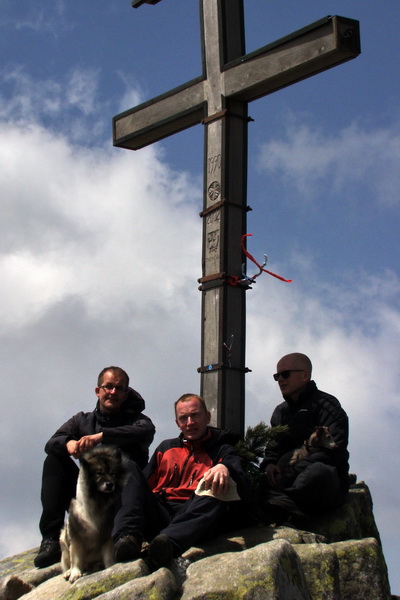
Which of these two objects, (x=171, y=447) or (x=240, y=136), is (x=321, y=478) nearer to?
(x=171, y=447)

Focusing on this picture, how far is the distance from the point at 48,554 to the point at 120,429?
3.88 ft

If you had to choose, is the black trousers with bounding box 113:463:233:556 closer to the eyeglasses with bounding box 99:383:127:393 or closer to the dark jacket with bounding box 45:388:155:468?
the dark jacket with bounding box 45:388:155:468

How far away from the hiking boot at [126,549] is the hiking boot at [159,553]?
112 millimetres

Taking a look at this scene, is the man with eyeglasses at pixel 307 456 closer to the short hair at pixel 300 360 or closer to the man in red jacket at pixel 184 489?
the short hair at pixel 300 360

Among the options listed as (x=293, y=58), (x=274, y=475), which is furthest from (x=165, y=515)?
(x=293, y=58)

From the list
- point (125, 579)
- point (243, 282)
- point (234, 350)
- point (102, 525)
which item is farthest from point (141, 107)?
point (125, 579)

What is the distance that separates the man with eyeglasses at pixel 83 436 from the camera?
6551mm

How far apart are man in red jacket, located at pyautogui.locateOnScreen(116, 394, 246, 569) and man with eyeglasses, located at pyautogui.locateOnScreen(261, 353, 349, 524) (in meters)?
0.50

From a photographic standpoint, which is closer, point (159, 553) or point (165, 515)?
point (159, 553)

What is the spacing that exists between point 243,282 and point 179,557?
120 inches

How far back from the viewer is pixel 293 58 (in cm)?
772

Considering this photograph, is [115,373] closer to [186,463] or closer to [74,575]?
[186,463]

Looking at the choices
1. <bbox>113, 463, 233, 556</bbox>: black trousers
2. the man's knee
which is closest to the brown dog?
the man's knee

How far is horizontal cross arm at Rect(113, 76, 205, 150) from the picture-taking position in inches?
333
